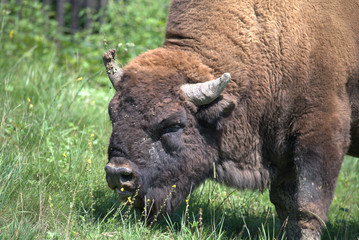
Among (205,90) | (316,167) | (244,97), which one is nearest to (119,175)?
(205,90)

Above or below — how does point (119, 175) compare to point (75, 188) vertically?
above

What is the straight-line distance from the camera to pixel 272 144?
14.3 ft

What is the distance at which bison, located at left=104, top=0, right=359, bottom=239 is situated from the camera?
12.8 ft

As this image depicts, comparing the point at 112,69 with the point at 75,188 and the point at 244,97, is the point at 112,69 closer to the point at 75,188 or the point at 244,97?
the point at 75,188

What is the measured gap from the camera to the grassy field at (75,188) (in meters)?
3.71

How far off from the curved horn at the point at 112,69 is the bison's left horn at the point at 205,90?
0.59 metres

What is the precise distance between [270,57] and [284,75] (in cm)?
20

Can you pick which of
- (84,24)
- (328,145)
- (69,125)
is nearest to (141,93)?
(328,145)

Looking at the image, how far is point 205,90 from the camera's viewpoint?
3.91 m

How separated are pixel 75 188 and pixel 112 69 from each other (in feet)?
3.50

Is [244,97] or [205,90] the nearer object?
[205,90]

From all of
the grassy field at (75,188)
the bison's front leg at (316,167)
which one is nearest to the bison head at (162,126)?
the grassy field at (75,188)

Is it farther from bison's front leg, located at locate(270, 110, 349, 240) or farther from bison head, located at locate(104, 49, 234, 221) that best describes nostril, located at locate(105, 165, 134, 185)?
bison's front leg, located at locate(270, 110, 349, 240)

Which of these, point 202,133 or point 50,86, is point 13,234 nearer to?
point 202,133
